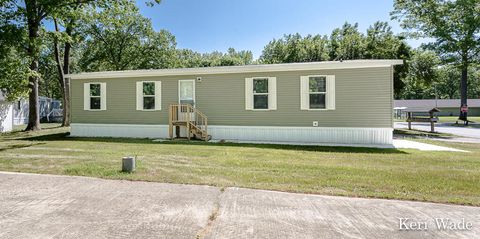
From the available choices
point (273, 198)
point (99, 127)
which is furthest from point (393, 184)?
point (99, 127)

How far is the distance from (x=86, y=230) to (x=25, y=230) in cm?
65

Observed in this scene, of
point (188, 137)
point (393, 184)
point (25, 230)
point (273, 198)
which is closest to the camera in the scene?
point (25, 230)

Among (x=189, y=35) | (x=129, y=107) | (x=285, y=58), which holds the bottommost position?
(x=129, y=107)

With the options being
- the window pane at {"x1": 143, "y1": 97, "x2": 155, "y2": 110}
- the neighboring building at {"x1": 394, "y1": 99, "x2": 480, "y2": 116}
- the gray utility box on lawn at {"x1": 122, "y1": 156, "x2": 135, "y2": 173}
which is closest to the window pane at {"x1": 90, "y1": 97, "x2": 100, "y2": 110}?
the window pane at {"x1": 143, "y1": 97, "x2": 155, "y2": 110}

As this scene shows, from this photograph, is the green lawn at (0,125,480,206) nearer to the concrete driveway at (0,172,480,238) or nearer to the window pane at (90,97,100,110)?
the concrete driveway at (0,172,480,238)

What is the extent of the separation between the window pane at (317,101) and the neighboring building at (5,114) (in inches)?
744

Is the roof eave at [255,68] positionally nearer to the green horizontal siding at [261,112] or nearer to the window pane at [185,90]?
the green horizontal siding at [261,112]

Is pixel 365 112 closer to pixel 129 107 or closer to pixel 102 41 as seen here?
pixel 129 107

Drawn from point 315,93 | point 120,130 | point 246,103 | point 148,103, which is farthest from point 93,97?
point 315,93

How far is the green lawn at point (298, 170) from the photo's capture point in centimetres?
422

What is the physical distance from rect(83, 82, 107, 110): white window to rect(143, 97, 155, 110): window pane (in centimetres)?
204

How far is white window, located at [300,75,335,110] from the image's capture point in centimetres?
1015

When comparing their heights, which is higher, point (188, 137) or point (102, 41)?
point (102, 41)

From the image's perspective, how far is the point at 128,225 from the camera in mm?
2947
